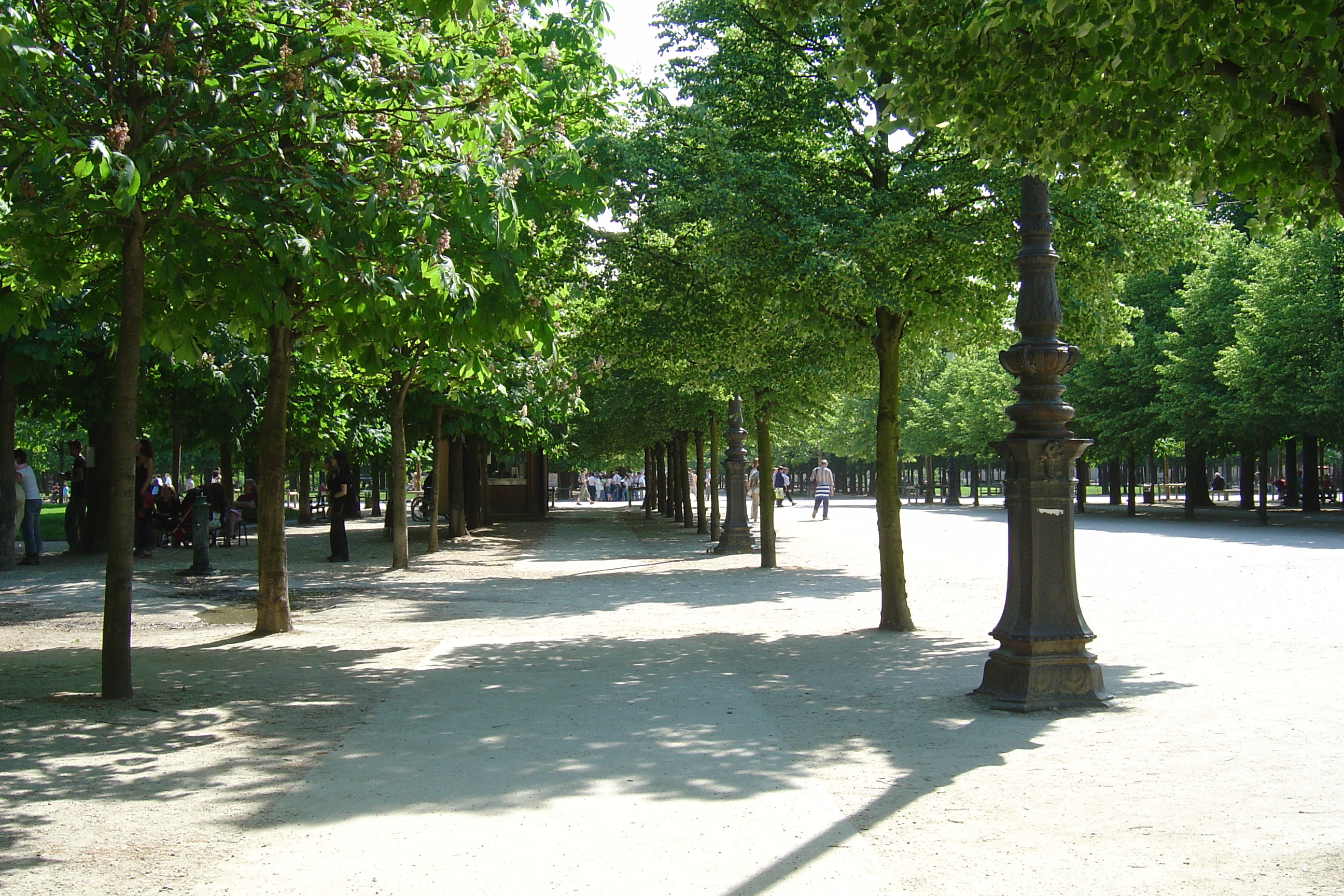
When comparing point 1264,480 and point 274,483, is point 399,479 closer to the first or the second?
point 274,483

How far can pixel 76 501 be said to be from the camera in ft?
71.8

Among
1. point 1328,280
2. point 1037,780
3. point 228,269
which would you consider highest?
point 1328,280

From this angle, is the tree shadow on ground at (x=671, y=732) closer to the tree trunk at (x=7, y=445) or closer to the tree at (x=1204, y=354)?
the tree trunk at (x=7, y=445)

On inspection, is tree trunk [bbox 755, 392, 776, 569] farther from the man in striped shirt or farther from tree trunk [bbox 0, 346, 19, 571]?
the man in striped shirt

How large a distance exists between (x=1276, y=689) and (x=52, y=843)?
23.9 feet

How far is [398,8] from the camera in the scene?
30.5ft

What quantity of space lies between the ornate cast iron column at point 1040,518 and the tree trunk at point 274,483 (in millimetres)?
6387

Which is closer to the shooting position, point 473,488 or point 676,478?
point 473,488

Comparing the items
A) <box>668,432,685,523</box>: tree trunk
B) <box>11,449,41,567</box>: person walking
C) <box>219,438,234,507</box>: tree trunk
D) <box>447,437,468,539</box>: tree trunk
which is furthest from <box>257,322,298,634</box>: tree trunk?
<box>668,432,685,523</box>: tree trunk

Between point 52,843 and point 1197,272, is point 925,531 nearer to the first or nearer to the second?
point 1197,272

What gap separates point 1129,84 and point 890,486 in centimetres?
614

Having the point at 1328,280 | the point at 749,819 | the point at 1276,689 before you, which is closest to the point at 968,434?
the point at 1328,280

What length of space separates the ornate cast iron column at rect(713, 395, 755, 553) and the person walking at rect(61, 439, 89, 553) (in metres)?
11.7

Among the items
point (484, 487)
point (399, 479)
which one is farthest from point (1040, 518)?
point (484, 487)
